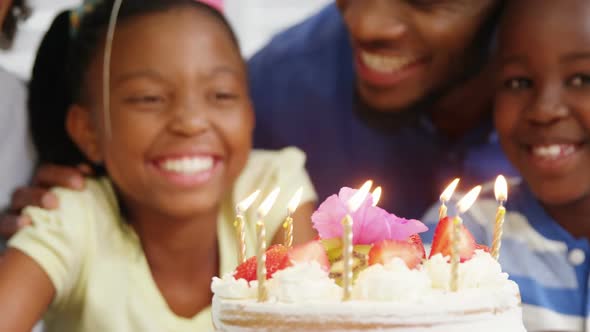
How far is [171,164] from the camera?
1393 mm

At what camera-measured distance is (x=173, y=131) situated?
1377 mm

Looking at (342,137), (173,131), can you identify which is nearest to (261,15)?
(342,137)

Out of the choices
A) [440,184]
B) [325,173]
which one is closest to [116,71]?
[325,173]

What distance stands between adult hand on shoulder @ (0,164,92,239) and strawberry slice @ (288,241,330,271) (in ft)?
2.26

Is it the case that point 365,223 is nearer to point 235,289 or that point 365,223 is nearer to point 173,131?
point 235,289

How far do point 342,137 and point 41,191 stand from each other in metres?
0.67

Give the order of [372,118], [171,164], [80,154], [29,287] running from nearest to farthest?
[29,287] < [171,164] < [80,154] < [372,118]

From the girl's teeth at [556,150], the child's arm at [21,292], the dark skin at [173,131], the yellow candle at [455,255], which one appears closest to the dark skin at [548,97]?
the girl's teeth at [556,150]

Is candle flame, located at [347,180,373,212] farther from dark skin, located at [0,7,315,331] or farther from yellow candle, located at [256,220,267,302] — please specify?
dark skin, located at [0,7,315,331]

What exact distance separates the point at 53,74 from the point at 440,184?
876 millimetres

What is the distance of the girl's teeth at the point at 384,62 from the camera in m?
1.49

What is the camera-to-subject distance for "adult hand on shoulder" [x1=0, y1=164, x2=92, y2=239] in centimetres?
136

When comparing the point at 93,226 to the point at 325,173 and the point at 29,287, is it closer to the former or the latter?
the point at 29,287

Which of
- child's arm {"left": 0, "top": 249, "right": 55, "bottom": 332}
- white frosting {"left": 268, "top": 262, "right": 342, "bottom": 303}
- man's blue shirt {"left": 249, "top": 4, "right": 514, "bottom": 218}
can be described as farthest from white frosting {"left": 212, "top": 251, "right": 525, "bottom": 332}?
man's blue shirt {"left": 249, "top": 4, "right": 514, "bottom": 218}
